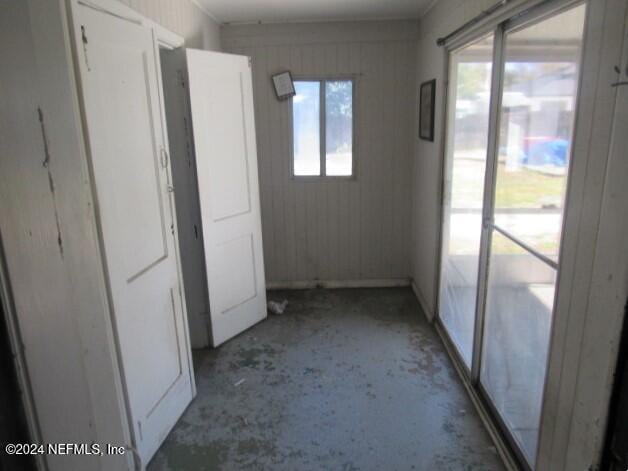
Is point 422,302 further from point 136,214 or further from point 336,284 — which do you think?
point 136,214

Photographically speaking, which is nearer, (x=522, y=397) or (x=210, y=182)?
(x=522, y=397)

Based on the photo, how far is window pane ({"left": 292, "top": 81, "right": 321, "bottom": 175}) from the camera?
13.6 ft

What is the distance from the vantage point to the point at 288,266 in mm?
4500

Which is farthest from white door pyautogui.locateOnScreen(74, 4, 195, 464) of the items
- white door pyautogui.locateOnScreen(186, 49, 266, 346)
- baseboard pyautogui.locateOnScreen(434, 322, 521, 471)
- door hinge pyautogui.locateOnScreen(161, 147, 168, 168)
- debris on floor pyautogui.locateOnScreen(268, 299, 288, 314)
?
baseboard pyautogui.locateOnScreen(434, 322, 521, 471)

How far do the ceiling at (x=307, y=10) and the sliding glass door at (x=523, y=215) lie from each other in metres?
1.18

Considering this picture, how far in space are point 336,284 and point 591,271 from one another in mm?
3216

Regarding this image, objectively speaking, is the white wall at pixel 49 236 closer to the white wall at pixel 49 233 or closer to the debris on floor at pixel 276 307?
the white wall at pixel 49 233

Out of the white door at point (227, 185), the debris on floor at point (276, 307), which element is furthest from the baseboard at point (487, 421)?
the white door at point (227, 185)

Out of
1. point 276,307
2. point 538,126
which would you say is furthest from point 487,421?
point 276,307

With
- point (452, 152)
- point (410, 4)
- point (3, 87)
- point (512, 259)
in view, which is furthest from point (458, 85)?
point (3, 87)

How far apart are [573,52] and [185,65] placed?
2.24m

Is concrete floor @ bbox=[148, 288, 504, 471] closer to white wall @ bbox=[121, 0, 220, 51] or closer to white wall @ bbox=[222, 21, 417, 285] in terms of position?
white wall @ bbox=[222, 21, 417, 285]

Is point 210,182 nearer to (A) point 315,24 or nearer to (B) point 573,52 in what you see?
(A) point 315,24

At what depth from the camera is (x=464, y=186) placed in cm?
288
